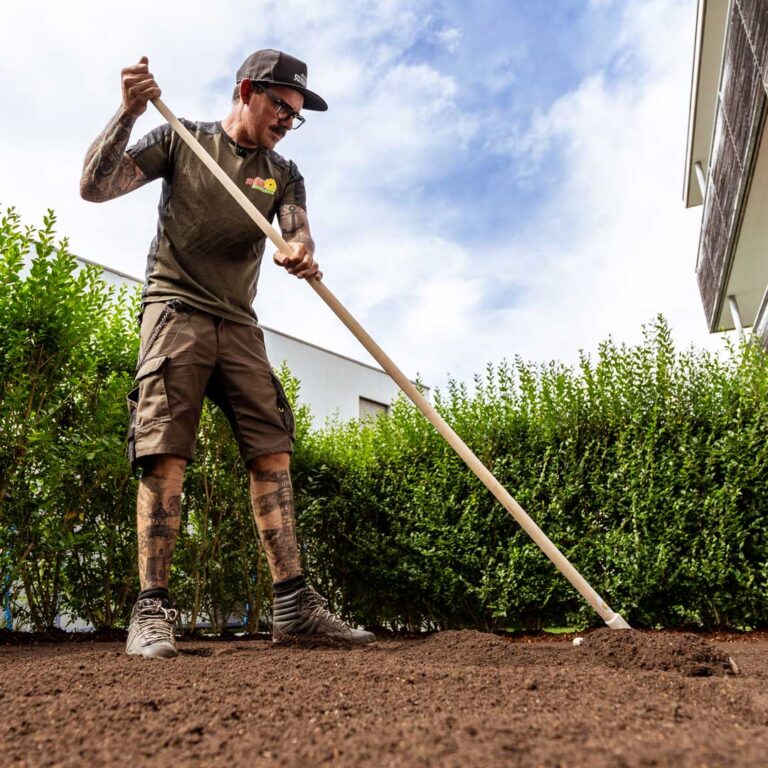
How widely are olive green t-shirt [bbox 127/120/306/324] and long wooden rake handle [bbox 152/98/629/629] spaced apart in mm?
99

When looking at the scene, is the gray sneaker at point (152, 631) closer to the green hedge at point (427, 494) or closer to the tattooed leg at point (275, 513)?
the tattooed leg at point (275, 513)

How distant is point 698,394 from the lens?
463 centimetres

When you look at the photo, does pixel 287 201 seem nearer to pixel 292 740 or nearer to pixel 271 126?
pixel 271 126

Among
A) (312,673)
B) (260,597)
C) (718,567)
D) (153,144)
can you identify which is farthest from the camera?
(260,597)

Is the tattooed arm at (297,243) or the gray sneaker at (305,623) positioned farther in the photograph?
the tattooed arm at (297,243)

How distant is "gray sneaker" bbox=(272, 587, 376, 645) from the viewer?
2.94 metres

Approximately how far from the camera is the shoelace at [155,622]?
98.5 inches

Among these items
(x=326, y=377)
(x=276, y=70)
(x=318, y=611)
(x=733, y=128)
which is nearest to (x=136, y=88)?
(x=276, y=70)

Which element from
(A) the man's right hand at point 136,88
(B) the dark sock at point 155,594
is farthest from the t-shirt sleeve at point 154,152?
(B) the dark sock at point 155,594

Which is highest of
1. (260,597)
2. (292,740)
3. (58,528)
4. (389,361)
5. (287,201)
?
(287,201)

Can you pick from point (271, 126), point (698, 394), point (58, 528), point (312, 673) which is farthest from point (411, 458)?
point (312, 673)

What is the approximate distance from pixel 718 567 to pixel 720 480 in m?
0.54

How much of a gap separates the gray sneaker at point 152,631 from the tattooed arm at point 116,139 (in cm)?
168

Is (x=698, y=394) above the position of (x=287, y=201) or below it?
below
